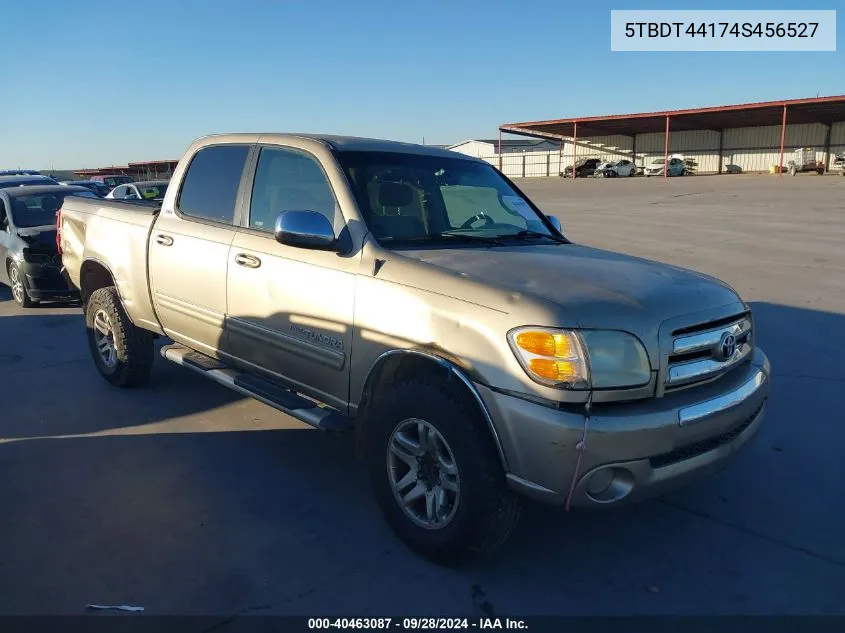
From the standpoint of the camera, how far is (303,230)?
3355 mm

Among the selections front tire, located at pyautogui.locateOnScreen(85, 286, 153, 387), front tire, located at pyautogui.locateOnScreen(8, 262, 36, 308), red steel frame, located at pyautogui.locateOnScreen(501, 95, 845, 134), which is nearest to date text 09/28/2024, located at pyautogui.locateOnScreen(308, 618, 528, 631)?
front tire, located at pyautogui.locateOnScreen(85, 286, 153, 387)

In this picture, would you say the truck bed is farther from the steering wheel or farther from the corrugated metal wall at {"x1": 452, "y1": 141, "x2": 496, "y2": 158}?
the corrugated metal wall at {"x1": 452, "y1": 141, "x2": 496, "y2": 158}

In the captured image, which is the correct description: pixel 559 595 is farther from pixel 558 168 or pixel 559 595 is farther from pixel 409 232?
pixel 558 168

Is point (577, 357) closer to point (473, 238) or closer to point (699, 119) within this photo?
point (473, 238)

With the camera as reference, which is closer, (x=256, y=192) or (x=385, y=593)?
(x=385, y=593)

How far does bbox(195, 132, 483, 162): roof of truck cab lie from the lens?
395 cm

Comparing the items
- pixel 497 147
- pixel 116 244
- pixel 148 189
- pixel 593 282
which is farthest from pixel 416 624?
pixel 497 147

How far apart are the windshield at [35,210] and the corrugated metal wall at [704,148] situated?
1831 inches

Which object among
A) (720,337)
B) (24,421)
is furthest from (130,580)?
(720,337)

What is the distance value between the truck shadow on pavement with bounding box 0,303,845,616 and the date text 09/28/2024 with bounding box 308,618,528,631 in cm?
5

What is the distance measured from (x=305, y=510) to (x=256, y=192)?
1964 mm

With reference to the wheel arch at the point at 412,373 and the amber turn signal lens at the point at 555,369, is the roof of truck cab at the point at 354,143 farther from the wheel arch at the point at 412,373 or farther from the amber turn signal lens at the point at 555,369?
the amber turn signal lens at the point at 555,369

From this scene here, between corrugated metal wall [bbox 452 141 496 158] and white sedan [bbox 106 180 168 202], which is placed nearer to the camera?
white sedan [bbox 106 180 168 202]

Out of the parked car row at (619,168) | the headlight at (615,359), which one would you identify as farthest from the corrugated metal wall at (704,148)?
the headlight at (615,359)
